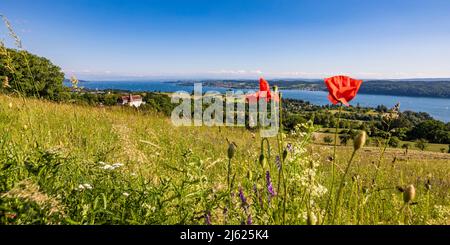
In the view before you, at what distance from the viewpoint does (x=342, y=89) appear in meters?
1.32

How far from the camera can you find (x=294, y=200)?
1.79 meters

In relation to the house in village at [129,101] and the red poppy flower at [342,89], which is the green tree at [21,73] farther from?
the red poppy flower at [342,89]

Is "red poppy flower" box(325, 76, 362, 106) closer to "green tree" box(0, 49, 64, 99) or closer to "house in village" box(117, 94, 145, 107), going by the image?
"green tree" box(0, 49, 64, 99)

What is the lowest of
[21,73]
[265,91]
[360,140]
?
[360,140]

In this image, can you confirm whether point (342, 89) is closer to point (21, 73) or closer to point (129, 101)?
point (21, 73)

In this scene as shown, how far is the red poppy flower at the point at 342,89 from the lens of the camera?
4.29 ft

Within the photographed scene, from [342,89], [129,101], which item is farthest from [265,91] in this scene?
[129,101]

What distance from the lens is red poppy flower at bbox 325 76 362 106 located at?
1.31 meters

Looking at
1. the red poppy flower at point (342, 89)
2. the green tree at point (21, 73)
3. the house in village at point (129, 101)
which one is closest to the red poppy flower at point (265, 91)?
the red poppy flower at point (342, 89)

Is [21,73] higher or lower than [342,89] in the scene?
higher

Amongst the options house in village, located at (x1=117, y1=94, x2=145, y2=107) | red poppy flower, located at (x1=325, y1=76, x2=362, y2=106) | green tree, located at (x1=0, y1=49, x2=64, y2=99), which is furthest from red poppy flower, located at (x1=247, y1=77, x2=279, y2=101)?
house in village, located at (x1=117, y1=94, x2=145, y2=107)

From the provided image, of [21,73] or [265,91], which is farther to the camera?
[21,73]
